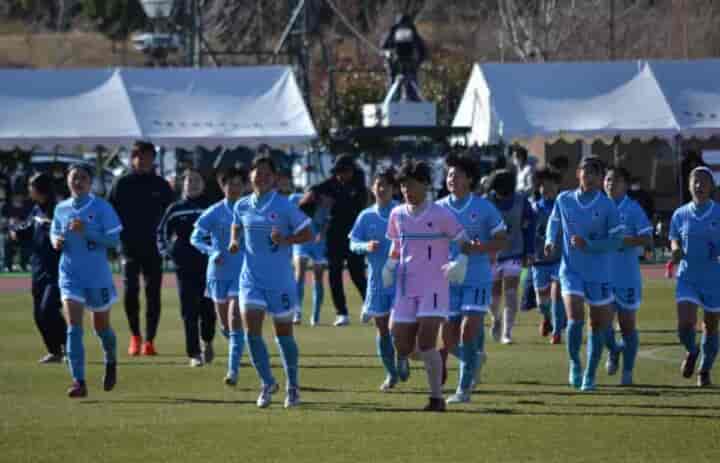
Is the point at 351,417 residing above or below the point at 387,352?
below

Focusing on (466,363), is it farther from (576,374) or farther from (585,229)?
(585,229)

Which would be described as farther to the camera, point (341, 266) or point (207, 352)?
point (341, 266)

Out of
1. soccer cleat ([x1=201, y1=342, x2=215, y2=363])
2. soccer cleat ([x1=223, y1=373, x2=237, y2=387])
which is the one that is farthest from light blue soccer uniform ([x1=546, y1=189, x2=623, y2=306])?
A: soccer cleat ([x1=201, y1=342, x2=215, y2=363])

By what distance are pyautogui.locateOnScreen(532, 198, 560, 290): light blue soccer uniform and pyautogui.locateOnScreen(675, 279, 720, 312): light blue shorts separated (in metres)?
4.36

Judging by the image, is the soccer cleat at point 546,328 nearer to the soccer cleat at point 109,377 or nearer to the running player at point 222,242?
the running player at point 222,242

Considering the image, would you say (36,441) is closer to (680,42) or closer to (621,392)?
(621,392)

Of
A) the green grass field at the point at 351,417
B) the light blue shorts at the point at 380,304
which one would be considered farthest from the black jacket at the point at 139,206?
the light blue shorts at the point at 380,304

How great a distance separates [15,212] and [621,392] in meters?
23.4

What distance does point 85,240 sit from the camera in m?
14.9

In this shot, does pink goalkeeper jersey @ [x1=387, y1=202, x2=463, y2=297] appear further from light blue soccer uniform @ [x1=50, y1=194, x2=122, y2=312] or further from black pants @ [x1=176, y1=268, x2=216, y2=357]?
black pants @ [x1=176, y1=268, x2=216, y2=357]

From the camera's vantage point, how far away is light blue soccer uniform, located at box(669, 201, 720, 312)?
616 inches

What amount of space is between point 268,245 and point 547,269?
25.5 feet

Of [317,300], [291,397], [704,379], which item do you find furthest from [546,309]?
[291,397]

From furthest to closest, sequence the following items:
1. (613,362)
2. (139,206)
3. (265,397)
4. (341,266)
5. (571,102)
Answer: (571,102) < (341,266) < (139,206) < (613,362) < (265,397)
